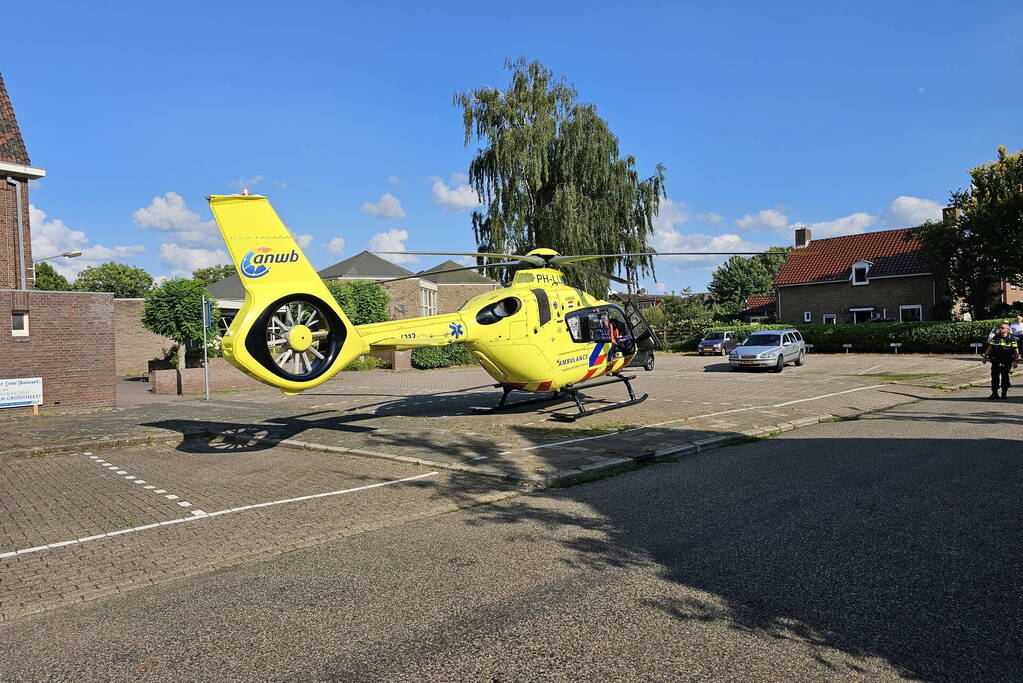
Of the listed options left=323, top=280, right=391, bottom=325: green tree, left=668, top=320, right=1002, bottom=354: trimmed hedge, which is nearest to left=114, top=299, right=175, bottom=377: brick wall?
left=323, top=280, right=391, bottom=325: green tree

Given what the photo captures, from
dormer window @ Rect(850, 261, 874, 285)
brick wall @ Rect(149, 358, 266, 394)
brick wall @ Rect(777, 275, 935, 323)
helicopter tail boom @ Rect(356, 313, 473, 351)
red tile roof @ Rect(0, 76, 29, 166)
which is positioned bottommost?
brick wall @ Rect(149, 358, 266, 394)

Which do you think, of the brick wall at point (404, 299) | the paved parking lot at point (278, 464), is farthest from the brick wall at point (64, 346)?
the brick wall at point (404, 299)

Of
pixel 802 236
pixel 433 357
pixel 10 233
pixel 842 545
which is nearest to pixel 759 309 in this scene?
pixel 802 236

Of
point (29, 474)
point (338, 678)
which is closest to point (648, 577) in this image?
point (338, 678)

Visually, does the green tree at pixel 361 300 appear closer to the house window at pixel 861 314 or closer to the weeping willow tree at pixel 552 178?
the weeping willow tree at pixel 552 178

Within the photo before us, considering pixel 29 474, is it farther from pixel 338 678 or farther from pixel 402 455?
pixel 338 678

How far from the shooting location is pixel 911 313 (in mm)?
37281

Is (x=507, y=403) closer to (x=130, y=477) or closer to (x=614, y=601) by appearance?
(x=130, y=477)

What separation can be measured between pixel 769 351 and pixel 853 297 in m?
A: 17.6

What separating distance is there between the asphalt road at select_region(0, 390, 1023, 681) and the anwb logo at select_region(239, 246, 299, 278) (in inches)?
187

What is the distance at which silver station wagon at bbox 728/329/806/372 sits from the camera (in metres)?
25.6

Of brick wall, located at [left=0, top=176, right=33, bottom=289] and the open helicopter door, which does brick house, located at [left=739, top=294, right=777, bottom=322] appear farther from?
brick wall, located at [left=0, top=176, right=33, bottom=289]

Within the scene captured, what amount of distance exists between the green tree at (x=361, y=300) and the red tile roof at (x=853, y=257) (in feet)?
76.0

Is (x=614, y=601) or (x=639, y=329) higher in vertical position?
(x=639, y=329)
